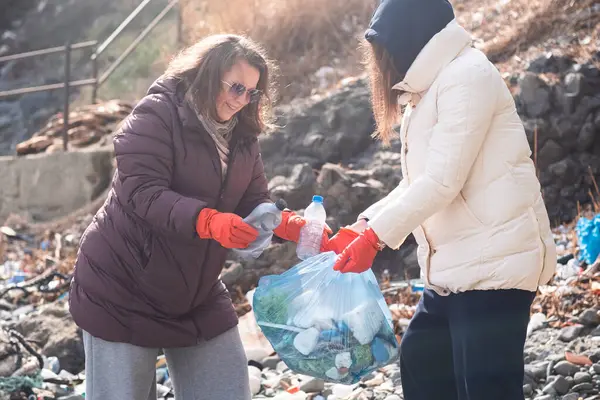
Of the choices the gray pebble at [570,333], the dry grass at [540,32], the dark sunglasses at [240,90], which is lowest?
the gray pebble at [570,333]

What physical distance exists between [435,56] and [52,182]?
27.5 ft

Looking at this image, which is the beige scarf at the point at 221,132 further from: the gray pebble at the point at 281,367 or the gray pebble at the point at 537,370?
the gray pebble at the point at 281,367

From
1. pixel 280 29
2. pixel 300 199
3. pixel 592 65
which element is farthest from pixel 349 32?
pixel 300 199


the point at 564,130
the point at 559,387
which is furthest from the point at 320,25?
the point at 559,387

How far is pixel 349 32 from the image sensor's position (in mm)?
10680

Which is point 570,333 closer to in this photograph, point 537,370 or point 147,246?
point 537,370

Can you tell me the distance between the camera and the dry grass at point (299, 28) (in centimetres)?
1038

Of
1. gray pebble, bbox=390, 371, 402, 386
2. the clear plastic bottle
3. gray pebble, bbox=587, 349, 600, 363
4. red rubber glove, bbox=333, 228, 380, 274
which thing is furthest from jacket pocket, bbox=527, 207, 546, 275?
gray pebble, bbox=390, 371, 402, 386

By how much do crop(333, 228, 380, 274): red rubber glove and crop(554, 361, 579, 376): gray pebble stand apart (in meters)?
1.86

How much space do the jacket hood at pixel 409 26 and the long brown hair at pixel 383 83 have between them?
0.04m

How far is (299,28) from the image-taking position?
35.2 feet

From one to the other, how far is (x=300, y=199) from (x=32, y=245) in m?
3.94

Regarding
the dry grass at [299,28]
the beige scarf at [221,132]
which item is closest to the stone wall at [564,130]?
the dry grass at [299,28]

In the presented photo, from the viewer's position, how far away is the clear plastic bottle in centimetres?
321
